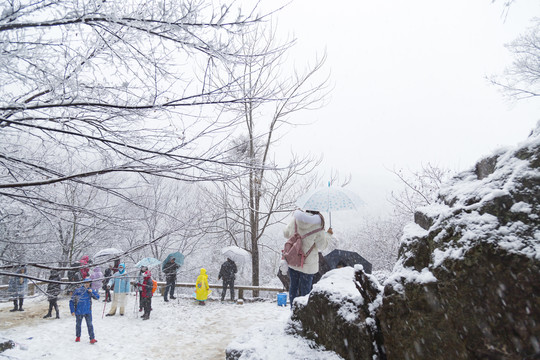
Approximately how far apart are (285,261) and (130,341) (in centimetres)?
374

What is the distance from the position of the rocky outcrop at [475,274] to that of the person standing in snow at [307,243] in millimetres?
1802

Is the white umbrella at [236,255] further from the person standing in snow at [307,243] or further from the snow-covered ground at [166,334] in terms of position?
the person standing in snow at [307,243]

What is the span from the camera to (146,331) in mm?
6164

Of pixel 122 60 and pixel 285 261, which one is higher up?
pixel 122 60

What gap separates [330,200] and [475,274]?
2.97 metres

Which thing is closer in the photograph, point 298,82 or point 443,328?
point 443,328

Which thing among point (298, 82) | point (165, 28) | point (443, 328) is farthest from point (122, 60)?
point (298, 82)

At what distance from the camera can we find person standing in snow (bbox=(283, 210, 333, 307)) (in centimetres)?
427

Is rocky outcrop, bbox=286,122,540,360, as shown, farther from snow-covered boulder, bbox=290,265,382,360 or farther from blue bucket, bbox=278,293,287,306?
blue bucket, bbox=278,293,287,306

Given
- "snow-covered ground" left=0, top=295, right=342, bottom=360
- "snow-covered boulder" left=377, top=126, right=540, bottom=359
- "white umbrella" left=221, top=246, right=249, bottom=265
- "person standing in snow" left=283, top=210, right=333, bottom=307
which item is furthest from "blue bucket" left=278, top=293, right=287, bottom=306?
"snow-covered boulder" left=377, top=126, right=540, bottom=359

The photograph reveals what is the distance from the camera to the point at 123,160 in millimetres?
2625

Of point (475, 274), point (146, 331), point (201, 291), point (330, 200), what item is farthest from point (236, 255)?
point (475, 274)

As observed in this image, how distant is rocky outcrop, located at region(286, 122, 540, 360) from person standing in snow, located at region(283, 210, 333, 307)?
1802 millimetres

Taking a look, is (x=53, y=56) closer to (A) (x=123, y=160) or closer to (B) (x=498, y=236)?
(A) (x=123, y=160)
